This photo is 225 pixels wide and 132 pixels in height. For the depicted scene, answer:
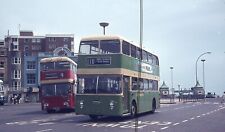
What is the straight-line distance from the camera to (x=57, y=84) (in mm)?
30078

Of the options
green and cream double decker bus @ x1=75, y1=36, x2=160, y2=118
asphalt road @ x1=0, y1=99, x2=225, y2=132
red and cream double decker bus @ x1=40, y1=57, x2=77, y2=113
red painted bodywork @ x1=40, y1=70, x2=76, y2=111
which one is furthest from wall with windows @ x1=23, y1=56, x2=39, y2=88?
green and cream double decker bus @ x1=75, y1=36, x2=160, y2=118

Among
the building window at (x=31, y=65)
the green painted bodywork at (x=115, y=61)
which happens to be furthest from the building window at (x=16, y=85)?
the green painted bodywork at (x=115, y=61)

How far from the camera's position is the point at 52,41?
108 meters

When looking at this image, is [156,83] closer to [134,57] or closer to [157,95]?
[157,95]

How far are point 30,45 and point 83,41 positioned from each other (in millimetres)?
91932

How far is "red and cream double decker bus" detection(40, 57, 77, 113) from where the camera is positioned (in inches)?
1180

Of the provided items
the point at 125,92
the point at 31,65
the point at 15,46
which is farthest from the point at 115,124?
the point at 15,46

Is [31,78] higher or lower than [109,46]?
higher

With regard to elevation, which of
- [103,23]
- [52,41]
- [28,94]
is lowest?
[28,94]

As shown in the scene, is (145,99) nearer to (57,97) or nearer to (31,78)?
(57,97)

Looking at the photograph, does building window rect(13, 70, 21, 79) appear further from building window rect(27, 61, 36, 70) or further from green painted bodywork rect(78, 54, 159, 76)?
green painted bodywork rect(78, 54, 159, 76)

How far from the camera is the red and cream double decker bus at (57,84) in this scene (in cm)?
2998

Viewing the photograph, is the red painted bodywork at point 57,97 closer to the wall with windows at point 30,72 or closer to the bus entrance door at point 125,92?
the bus entrance door at point 125,92

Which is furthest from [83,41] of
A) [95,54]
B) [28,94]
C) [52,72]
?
[28,94]
